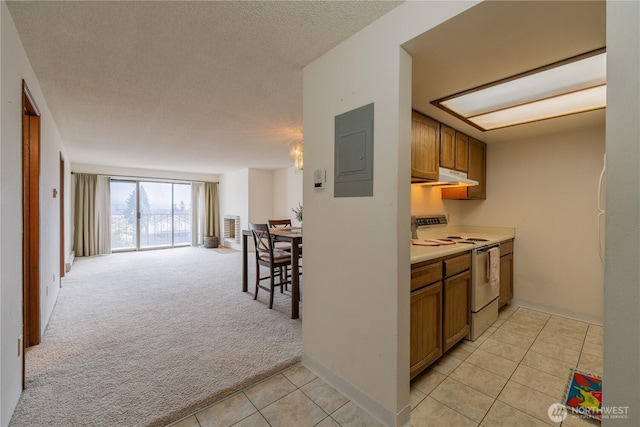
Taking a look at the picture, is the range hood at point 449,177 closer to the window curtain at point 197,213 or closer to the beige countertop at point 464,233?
the beige countertop at point 464,233

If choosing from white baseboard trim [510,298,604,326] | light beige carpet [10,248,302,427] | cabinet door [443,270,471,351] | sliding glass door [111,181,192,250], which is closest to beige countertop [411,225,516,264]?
cabinet door [443,270,471,351]

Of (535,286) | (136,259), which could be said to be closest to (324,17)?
(535,286)

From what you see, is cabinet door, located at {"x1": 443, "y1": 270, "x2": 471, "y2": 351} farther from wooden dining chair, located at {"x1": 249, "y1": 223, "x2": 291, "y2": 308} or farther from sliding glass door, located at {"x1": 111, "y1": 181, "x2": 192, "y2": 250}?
sliding glass door, located at {"x1": 111, "y1": 181, "x2": 192, "y2": 250}

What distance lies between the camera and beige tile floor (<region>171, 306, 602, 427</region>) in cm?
154

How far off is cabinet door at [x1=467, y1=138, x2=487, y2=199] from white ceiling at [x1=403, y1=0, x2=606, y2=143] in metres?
1.44

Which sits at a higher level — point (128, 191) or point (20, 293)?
point (128, 191)

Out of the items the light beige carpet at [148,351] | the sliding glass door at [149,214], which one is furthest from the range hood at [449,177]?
the sliding glass door at [149,214]

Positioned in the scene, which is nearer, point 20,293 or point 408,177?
point 408,177

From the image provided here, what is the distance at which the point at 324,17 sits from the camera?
4.90 feet

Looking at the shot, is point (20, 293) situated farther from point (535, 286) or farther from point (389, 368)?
point (535, 286)

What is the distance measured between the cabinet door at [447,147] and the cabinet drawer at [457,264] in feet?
3.09

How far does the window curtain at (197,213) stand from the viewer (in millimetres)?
7988

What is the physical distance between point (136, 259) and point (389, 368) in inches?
254

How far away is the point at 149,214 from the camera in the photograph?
7.41m
